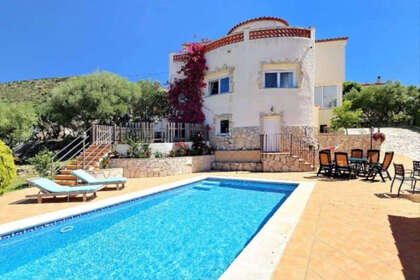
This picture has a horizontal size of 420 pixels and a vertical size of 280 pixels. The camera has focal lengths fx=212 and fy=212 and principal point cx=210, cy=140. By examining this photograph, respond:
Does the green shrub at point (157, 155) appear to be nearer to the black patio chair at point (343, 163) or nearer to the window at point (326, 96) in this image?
the black patio chair at point (343, 163)

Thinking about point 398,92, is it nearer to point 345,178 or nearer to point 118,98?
point 345,178

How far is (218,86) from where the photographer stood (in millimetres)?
16344

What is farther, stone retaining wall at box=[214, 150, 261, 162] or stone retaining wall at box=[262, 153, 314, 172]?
stone retaining wall at box=[214, 150, 261, 162]

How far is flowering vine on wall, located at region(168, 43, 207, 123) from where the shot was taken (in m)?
16.6

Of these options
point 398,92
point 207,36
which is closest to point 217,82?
point 207,36

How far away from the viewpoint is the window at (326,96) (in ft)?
59.8

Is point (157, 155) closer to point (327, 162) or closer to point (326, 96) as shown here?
point (327, 162)

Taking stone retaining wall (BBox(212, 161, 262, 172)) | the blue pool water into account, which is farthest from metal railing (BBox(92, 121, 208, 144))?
the blue pool water

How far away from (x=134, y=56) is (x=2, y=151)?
60.6 ft

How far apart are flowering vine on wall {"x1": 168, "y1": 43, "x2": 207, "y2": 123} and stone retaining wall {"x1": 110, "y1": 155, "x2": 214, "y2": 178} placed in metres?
4.54

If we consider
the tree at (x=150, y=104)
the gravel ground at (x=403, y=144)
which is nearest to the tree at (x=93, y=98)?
the tree at (x=150, y=104)

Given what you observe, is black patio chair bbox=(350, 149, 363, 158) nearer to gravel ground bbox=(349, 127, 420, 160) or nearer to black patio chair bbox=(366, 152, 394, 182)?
black patio chair bbox=(366, 152, 394, 182)

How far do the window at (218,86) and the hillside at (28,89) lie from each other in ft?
103

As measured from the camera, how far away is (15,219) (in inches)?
195
